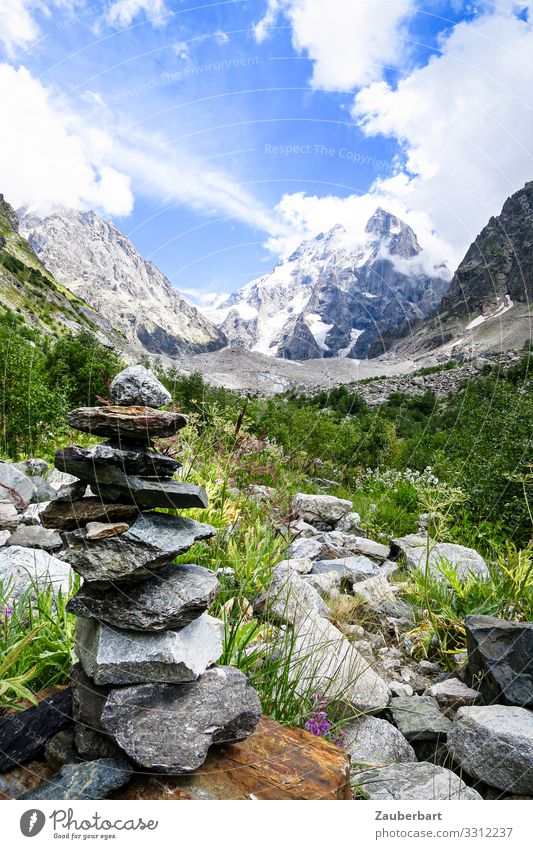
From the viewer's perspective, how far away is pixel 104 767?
2.25m

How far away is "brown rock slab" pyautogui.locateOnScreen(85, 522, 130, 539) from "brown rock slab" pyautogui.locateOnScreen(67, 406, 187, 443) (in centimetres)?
50

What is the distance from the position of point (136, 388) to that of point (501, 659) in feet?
11.9

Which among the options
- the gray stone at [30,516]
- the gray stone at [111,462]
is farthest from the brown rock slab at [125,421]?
the gray stone at [30,516]

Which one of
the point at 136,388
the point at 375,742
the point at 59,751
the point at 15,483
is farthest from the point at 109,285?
the point at 375,742

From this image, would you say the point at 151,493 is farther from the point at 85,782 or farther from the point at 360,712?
the point at 360,712

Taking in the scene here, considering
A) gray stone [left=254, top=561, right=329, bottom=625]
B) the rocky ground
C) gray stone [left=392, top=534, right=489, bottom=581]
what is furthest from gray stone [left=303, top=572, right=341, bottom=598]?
gray stone [left=392, top=534, right=489, bottom=581]

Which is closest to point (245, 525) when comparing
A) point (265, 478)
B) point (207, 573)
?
point (265, 478)

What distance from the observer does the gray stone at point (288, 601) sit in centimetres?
410

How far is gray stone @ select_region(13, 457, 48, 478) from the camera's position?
22.9 ft

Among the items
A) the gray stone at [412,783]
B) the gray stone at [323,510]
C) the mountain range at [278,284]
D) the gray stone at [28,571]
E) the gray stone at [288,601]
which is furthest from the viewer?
the gray stone at [323,510]

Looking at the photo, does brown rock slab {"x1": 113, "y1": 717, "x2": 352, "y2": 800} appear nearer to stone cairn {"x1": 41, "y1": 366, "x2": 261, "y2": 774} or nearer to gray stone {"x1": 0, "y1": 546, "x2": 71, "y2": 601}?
stone cairn {"x1": 41, "y1": 366, "x2": 261, "y2": 774}

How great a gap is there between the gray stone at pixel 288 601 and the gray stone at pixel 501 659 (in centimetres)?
143

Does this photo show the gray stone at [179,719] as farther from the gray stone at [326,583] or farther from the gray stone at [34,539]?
the gray stone at [34,539]

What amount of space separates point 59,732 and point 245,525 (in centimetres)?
345
